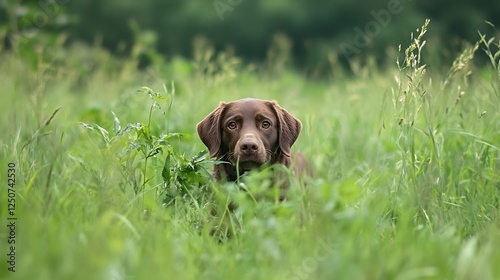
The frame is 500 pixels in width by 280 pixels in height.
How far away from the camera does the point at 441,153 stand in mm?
4680

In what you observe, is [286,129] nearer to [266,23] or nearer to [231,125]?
[231,125]

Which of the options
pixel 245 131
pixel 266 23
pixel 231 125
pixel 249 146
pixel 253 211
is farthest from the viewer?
pixel 266 23

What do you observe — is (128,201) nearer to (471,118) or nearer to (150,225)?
(150,225)

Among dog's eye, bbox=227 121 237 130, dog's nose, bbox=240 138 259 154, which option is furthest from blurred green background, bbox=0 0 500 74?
dog's nose, bbox=240 138 259 154

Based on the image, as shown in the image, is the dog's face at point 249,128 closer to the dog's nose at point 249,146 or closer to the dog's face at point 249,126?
the dog's face at point 249,126

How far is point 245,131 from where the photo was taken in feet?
14.8

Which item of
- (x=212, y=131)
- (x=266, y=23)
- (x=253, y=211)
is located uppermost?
(x=212, y=131)

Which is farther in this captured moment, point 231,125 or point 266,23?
point 266,23

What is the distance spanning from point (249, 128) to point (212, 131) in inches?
11.6

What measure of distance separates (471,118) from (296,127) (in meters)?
1.63

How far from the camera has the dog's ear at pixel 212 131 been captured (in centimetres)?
468

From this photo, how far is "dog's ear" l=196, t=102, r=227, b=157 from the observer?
15.3ft

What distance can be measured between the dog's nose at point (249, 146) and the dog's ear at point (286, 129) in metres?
0.40

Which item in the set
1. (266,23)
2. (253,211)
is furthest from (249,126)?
(266,23)
